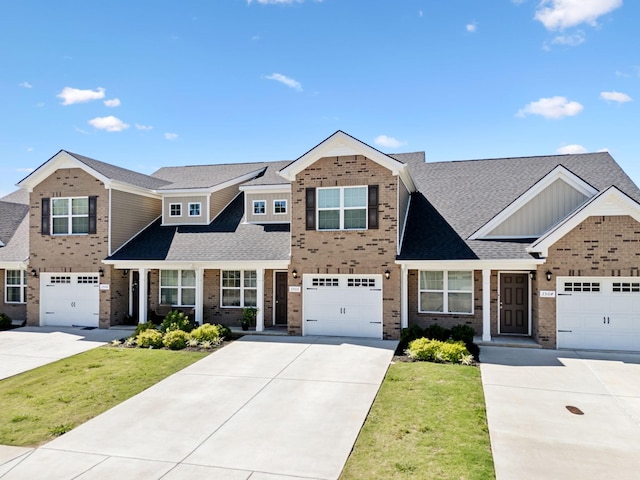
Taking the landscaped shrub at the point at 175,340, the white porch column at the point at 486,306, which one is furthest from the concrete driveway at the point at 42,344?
the white porch column at the point at 486,306

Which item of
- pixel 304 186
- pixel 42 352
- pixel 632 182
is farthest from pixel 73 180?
pixel 632 182

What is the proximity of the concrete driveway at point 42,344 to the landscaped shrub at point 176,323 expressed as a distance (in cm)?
176

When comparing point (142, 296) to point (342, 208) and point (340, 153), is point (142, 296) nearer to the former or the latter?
point (342, 208)

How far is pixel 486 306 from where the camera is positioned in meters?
14.8

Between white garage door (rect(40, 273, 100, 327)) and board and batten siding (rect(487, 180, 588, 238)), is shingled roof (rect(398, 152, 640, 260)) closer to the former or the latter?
board and batten siding (rect(487, 180, 588, 238))

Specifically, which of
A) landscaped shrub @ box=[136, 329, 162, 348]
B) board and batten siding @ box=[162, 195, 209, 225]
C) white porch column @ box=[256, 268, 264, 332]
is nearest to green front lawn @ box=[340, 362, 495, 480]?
white porch column @ box=[256, 268, 264, 332]

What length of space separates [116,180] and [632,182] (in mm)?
20779

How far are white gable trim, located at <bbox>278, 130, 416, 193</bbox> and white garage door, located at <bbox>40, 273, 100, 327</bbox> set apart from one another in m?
9.82

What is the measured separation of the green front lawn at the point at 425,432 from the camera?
6496 mm

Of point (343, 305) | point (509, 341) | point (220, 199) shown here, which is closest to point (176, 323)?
point (343, 305)

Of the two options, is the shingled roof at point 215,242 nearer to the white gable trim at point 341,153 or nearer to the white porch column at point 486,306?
the white gable trim at point 341,153

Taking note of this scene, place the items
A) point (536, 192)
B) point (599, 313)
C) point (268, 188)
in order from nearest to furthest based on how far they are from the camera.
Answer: point (599, 313) < point (536, 192) < point (268, 188)

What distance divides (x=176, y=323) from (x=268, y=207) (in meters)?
6.26

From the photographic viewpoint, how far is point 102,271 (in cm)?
1823
